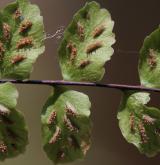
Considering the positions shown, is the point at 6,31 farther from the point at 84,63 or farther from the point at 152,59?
the point at 152,59

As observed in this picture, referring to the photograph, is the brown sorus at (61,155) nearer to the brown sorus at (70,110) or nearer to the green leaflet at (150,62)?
the brown sorus at (70,110)

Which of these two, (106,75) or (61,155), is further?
(106,75)

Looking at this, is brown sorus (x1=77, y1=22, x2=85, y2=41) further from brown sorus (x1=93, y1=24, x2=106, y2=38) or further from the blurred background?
the blurred background

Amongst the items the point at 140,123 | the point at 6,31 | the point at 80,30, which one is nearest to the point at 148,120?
the point at 140,123

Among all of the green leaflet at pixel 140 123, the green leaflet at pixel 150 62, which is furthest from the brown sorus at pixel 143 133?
the green leaflet at pixel 150 62

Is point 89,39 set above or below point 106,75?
above

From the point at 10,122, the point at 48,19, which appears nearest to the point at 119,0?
the point at 48,19

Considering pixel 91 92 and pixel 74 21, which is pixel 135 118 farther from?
pixel 91 92
